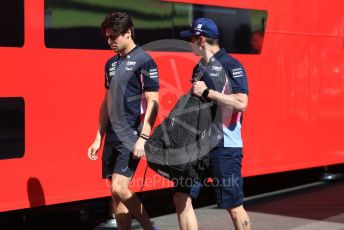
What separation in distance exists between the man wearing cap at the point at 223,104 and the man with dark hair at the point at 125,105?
47cm

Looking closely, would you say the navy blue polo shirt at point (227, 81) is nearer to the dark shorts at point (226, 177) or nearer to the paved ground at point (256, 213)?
the dark shorts at point (226, 177)

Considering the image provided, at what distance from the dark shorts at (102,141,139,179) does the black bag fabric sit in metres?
0.41

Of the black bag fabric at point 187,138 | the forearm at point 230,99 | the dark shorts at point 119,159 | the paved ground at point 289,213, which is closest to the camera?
the forearm at point 230,99

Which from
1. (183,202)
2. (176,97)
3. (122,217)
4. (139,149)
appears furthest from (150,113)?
(176,97)

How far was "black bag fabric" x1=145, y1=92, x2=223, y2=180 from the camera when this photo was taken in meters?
5.17

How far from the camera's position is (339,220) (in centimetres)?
734

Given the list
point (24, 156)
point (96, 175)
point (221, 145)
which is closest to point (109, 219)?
point (96, 175)

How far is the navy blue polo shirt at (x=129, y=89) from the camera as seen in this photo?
5.56 meters

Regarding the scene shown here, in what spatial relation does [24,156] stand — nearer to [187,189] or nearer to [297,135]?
[187,189]

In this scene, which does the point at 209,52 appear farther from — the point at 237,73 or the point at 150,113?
the point at 150,113

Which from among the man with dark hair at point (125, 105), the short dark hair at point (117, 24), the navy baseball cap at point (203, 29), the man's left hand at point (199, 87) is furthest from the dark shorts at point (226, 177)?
the short dark hair at point (117, 24)

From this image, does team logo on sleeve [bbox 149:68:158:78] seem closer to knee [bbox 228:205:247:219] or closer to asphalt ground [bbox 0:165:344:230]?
knee [bbox 228:205:247:219]

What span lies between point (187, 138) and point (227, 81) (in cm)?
48

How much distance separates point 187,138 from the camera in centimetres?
516
